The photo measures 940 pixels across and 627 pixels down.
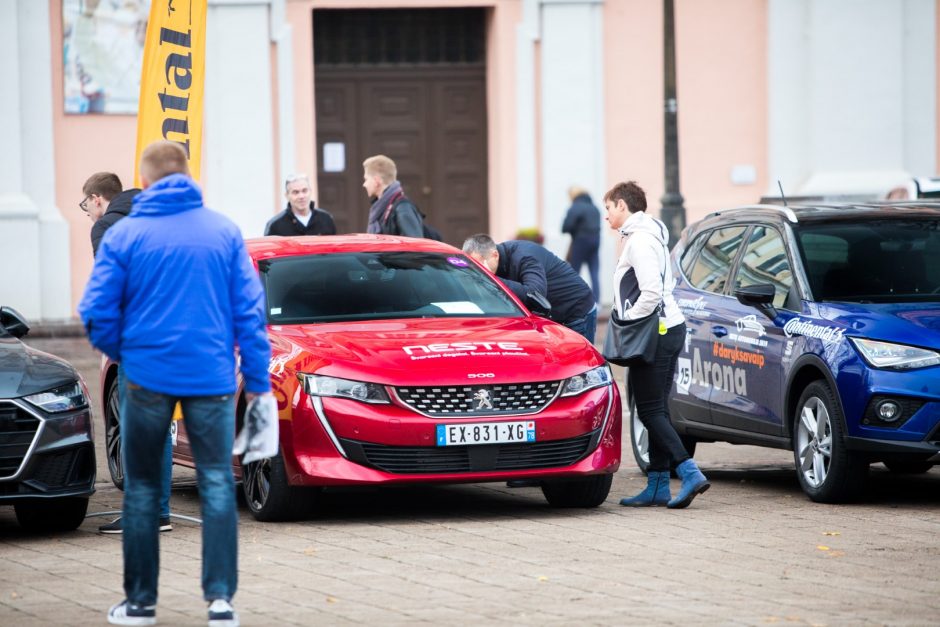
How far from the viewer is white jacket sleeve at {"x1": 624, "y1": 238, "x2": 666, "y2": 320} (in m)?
9.16

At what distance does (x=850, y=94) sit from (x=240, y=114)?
8.40m

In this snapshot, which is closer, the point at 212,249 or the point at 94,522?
the point at 212,249

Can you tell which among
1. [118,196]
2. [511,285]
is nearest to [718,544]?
[511,285]

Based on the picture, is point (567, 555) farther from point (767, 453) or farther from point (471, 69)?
point (471, 69)

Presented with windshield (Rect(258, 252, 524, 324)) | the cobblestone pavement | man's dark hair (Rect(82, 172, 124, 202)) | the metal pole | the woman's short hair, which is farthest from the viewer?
the metal pole

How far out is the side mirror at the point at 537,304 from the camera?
10031 mm

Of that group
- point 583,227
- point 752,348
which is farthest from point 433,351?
point 583,227

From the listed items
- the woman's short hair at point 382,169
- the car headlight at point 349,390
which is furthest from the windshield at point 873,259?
the woman's short hair at point 382,169

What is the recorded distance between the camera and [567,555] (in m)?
7.73

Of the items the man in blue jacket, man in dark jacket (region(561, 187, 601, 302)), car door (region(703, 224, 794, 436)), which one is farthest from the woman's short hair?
man in dark jacket (region(561, 187, 601, 302))

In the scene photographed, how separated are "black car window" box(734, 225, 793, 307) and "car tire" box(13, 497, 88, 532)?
4.04 meters

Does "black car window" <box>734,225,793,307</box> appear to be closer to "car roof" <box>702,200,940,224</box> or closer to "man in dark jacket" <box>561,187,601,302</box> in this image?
"car roof" <box>702,200,940,224</box>

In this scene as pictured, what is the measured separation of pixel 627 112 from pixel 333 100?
408 cm

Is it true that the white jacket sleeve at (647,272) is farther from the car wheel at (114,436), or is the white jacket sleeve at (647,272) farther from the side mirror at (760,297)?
the car wheel at (114,436)
